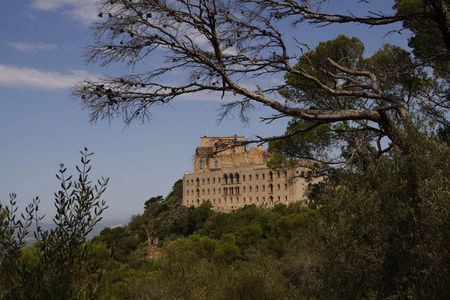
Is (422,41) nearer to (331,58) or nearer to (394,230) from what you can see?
(331,58)

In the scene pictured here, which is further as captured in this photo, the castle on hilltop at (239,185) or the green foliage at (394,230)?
the castle on hilltop at (239,185)

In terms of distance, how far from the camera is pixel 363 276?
20.4 feet

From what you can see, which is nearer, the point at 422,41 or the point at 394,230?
the point at 394,230

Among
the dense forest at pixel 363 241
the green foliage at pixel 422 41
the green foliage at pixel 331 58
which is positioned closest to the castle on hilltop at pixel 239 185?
the green foliage at pixel 331 58

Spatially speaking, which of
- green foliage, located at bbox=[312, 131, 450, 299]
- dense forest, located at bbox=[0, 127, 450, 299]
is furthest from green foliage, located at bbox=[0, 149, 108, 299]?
green foliage, located at bbox=[312, 131, 450, 299]

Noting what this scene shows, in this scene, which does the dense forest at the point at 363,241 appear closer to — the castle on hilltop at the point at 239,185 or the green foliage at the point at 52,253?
the green foliage at the point at 52,253

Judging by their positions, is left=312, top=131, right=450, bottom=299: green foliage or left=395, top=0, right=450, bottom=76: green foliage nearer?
left=312, top=131, right=450, bottom=299: green foliage

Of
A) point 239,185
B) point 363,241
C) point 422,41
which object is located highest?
point 239,185

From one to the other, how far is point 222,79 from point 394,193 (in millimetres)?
2982

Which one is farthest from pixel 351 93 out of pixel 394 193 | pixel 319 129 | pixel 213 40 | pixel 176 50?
pixel 319 129

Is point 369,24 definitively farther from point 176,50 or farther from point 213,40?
point 176,50

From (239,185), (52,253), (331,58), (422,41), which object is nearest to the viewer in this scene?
(52,253)

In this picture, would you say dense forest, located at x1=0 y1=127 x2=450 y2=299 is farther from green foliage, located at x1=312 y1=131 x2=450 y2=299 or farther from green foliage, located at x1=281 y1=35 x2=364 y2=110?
green foliage, located at x1=281 y1=35 x2=364 y2=110

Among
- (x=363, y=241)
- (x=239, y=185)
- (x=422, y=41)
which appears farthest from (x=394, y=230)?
(x=239, y=185)
